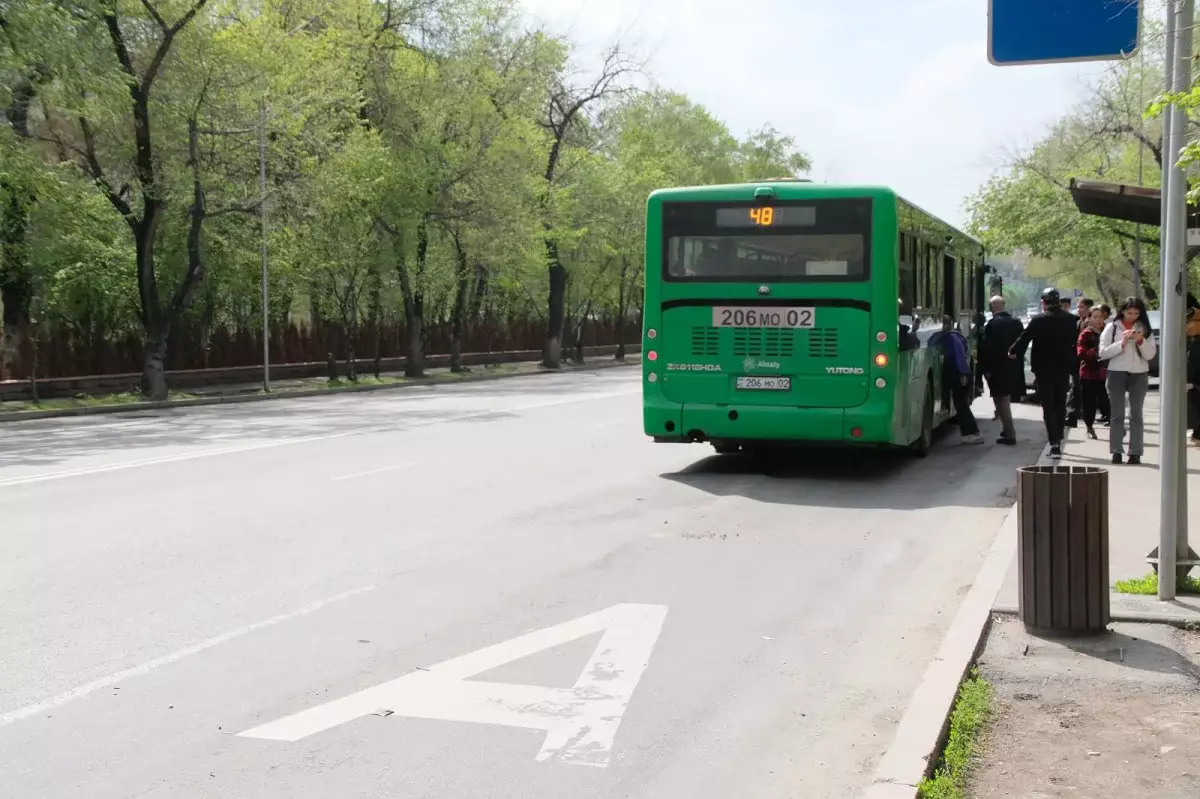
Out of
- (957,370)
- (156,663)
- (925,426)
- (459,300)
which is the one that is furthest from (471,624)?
(459,300)

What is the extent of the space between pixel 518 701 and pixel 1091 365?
44.4ft

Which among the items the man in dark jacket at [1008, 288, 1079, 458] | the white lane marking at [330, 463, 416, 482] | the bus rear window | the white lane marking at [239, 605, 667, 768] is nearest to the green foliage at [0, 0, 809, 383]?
the white lane marking at [330, 463, 416, 482]

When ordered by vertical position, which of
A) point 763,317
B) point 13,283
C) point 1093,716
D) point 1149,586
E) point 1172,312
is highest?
point 13,283

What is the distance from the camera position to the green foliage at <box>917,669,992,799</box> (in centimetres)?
452

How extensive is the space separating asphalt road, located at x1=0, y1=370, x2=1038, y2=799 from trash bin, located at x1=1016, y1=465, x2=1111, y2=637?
2.37 feet

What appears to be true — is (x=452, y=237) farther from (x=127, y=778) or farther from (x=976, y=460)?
(x=127, y=778)

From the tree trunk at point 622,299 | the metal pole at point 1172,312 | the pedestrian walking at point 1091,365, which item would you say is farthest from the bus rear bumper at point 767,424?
the tree trunk at point 622,299

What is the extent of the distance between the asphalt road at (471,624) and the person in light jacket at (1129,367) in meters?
1.50

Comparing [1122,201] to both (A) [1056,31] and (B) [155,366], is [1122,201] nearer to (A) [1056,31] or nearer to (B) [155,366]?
(A) [1056,31]

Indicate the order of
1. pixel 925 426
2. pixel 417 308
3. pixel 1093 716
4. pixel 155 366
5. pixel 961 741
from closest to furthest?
pixel 961 741 < pixel 1093 716 < pixel 925 426 < pixel 155 366 < pixel 417 308

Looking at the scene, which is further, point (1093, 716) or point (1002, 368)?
point (1002, 368)

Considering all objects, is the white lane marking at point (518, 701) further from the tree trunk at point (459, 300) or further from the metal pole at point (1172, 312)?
the tree trunk at point (459, 300)

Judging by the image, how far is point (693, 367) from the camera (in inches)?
546

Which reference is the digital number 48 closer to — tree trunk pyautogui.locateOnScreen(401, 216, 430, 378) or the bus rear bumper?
the bus rear bumper
